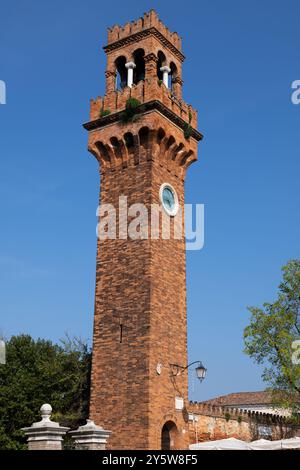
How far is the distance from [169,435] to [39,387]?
605 centimetres

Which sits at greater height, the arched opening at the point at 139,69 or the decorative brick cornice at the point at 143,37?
the decorative brick cornice at the point at 143,37

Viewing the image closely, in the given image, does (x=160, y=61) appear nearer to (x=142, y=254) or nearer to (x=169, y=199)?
(x=169, y=199)

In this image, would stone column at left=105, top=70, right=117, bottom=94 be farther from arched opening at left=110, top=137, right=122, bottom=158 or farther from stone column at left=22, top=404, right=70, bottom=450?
stone column at left=22, top=404, right=70, bottom=450

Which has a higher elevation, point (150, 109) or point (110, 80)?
point (110, 80)

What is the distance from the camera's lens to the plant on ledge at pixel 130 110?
2586 centimetres

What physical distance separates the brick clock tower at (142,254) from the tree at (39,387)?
235cm

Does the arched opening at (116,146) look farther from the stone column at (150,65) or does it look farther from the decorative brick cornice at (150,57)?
the decorative brick cornice at (150,57)

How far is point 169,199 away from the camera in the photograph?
26.3 m

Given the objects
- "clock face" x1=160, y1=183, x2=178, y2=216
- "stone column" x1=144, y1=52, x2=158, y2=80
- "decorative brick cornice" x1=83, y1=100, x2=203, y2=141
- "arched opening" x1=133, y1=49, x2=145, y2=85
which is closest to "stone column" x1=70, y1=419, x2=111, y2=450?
"clock face" x1=160, y1=183, x2=178, y2=216

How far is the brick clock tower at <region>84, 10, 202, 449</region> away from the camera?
22594mm

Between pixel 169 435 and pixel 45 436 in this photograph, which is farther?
pixel 169 435

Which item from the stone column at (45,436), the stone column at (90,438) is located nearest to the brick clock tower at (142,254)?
the stone column at (90,438)

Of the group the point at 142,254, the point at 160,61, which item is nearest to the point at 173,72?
the point at 160,61

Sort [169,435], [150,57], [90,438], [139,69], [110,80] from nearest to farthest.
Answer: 1. [90,438]
2. [169,435]
3. [150,57]
4. [110,80]
5. [139,69]
